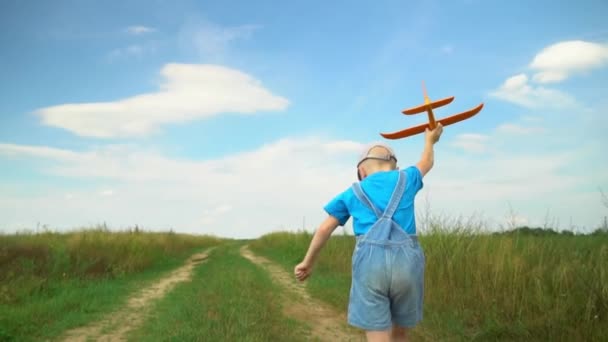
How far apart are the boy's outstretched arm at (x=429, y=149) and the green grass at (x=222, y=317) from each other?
3.17 metres

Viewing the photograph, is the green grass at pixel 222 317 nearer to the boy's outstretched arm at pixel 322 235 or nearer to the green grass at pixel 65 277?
the green grass at pixel 65 277

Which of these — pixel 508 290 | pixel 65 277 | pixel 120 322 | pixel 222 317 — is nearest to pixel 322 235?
pixel 222 317

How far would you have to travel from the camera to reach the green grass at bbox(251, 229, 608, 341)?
5.62 meters

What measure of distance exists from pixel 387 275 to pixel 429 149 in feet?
3.51

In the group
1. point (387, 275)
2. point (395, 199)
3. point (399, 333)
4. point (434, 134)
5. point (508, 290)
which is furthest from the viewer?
point (508, 290)

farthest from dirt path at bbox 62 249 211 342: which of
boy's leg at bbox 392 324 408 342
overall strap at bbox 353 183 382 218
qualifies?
overall strap at bbox 353 183 382 218

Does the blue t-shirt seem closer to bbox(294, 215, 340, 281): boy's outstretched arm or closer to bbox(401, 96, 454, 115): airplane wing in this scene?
bbox(294, 215, 340, 281): boy's outstretched arm

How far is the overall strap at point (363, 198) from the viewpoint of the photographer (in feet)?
10.6

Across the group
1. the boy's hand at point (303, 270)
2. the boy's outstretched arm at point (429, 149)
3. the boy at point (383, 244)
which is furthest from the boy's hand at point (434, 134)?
the boy's hand at point (303, 270)

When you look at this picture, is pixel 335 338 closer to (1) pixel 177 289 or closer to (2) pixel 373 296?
(2) pixel 373 296

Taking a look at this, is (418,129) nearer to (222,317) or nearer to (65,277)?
(222,317)

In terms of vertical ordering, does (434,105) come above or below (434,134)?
above

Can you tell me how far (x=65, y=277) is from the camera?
1281cm

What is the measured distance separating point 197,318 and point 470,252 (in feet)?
14.5
